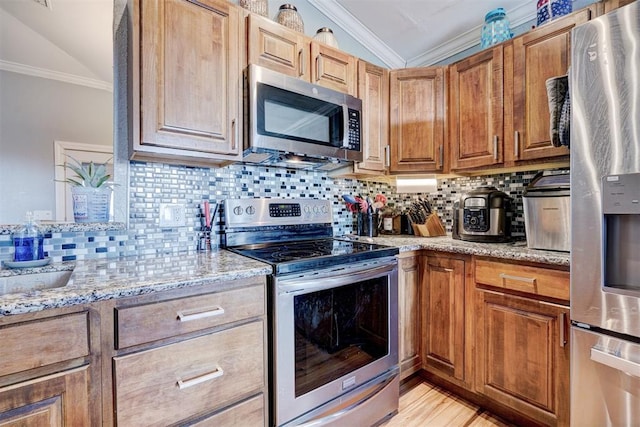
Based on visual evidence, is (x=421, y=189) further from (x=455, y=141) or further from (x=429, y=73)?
(x=429, y=73)

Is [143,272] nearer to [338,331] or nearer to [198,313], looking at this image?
[198,313]

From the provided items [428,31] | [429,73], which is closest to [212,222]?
[429,73]

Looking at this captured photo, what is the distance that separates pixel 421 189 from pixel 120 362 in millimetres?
2195

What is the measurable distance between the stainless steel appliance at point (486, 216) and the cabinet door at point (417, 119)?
341mm

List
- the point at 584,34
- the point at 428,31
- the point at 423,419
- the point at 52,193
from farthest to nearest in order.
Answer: the point at 428,31 → the point at 423,419 → the point at 52,193 → the point at 584,34

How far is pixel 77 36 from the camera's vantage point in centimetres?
144

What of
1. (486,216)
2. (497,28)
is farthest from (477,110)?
(486,216)

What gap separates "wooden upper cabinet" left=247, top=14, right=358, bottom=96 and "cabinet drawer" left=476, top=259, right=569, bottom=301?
1.32 m

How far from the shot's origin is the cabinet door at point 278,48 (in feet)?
4.97

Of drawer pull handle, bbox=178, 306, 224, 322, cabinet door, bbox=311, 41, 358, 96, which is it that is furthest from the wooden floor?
cabinet door, bbox=311, 41, 358, 96

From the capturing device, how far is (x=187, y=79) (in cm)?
133

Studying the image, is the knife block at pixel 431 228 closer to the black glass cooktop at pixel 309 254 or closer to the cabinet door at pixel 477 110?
the cabinet door at pixel 477 110

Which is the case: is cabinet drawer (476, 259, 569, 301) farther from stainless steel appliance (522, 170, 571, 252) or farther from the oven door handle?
the oven door handle

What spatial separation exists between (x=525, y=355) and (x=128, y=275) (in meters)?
1.79
